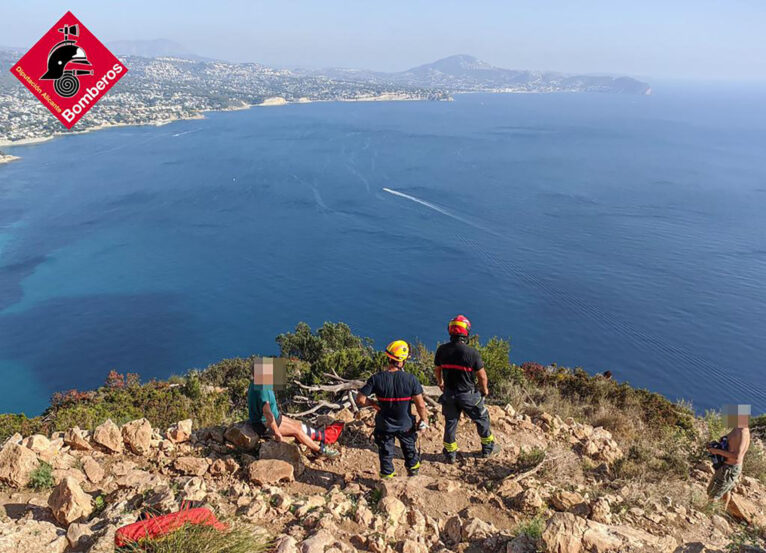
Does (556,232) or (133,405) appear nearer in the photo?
(133,405)

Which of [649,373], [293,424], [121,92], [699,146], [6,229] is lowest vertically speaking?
[649,373]

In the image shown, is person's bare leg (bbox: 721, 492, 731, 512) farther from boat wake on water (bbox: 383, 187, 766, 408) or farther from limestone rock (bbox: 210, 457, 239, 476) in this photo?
boat wake on water (bbox: 383, 187, 766, 408)

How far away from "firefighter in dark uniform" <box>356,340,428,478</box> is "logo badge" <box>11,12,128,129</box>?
11403 mm

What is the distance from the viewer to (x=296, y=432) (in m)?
5.43

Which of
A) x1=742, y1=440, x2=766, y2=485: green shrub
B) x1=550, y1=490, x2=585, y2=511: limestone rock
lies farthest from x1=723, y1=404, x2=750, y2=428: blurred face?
x1=550, y1=490, x2=585, y2=511: limestone rock

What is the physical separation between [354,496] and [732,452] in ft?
13.4

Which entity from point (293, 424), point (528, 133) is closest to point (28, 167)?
point (293, 424)

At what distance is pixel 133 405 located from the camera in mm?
10422

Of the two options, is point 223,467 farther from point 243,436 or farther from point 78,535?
point 78,535

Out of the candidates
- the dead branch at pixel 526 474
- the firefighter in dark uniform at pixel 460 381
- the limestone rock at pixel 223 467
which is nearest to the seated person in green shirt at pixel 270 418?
the limestone rock at pixel 223 467

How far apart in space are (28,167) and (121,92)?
11086cm

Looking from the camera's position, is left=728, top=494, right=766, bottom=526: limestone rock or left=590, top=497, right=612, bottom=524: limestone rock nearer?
left=590, top=497, right=612, bottom=524: limestone rock

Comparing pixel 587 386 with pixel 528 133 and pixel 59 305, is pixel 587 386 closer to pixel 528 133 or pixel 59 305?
pixel 59 305

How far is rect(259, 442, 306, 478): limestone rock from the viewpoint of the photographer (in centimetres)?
531
